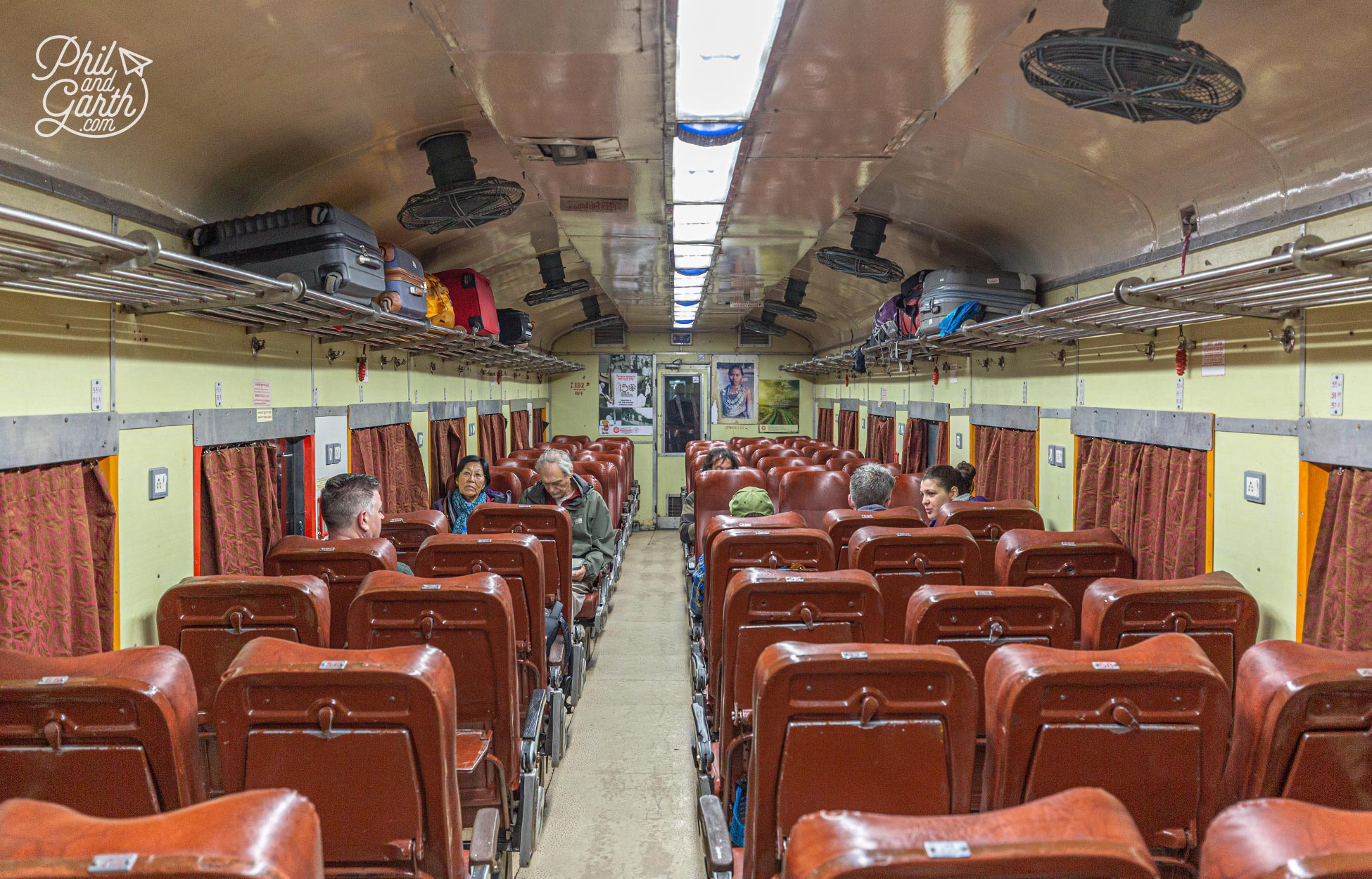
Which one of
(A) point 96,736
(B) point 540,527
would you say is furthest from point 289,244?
(A) point 96,736

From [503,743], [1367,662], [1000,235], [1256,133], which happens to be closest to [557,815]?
[503,743]

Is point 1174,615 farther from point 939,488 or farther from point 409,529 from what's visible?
point 409,529

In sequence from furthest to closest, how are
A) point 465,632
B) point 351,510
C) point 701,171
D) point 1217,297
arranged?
point 701,171, point 351,510, point 1217,297, point 465,632

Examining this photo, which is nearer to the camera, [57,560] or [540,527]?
[57,560]

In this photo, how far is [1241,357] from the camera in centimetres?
429

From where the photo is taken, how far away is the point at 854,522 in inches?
188

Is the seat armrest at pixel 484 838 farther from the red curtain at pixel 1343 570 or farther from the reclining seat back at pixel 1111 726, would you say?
the red curtain at pixel 1343 570

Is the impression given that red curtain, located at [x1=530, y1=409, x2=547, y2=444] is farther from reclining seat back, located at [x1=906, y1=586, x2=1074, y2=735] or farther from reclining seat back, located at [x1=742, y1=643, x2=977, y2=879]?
reclining seat back, located at [x1=742, y1=643, x2=977, y2=879]

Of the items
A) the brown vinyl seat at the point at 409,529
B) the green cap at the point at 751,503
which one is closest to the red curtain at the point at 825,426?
the green cap at the point at 751,503

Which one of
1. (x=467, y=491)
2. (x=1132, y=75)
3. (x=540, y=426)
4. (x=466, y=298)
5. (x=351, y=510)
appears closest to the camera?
(x=1132, y=75)

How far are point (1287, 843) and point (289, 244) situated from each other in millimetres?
4585

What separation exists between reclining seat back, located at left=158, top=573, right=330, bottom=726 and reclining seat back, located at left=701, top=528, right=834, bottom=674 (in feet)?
5.26

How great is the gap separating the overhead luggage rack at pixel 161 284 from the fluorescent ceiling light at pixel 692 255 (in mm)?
2004

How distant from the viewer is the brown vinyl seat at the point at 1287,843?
102 centimetres
